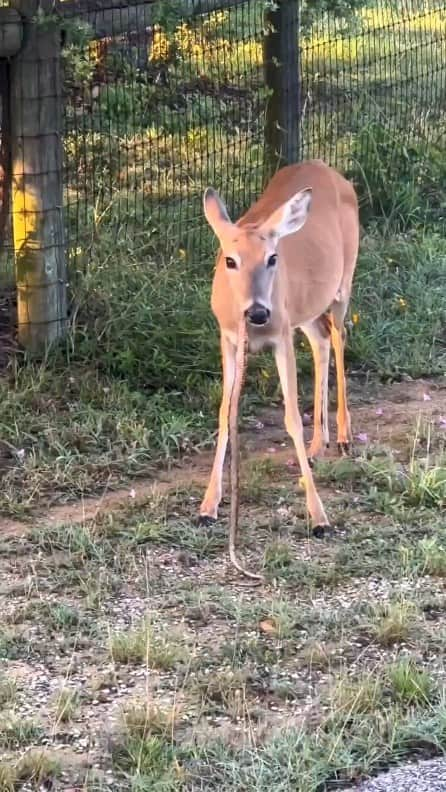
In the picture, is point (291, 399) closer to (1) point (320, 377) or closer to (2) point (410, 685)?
(1) point (320, 377)

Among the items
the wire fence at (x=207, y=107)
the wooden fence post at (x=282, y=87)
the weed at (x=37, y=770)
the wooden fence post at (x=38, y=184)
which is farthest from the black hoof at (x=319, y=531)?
the wooden fence post at (x=282, y=87)

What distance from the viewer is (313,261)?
5727 millimetres

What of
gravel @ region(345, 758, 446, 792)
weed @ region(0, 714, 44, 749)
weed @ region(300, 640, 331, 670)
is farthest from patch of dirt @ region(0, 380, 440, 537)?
gravel @ region(345, 758, 446, 792)

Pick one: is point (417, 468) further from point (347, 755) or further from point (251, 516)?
point (347, 755)

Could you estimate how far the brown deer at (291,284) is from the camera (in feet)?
16.3

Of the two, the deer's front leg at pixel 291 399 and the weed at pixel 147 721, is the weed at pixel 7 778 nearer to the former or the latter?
the weed at pixel 147 721

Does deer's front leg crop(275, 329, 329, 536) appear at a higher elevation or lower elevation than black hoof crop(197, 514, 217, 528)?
higher

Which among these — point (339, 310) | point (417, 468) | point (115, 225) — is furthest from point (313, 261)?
point (115, 225)

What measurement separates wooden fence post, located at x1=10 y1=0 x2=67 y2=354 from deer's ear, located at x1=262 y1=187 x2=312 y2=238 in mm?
1516

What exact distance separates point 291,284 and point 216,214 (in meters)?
0.55

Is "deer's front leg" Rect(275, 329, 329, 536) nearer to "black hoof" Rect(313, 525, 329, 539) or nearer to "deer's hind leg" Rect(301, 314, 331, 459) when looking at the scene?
"black hoof" Rect(313, 525, 329, 539)

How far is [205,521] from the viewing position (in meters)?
5.11

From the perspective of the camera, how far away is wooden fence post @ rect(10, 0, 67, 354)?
6.04 m

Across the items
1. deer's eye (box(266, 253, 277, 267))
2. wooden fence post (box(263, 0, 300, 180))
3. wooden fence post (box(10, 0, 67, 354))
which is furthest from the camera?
wooden fence post (box(263, 0, 300, 180))
